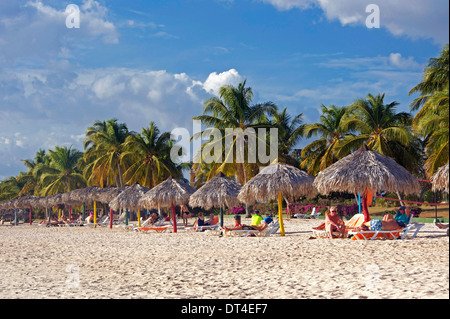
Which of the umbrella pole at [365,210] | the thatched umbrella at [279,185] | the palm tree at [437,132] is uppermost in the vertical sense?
the palm tree at [437,132]

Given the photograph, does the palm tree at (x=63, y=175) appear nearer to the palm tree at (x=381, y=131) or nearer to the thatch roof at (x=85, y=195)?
the thatch roof at (x=85, y=195)

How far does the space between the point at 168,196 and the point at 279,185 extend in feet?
20.8

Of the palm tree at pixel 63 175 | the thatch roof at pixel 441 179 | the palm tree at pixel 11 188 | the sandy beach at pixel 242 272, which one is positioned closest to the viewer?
the sandy beach at pixel 242 272

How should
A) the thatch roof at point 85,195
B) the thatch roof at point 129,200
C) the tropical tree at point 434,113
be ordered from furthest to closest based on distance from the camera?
the thatch roof at point 85,195
the thatch roof at point 129,200
the tropical tree at point 434,113

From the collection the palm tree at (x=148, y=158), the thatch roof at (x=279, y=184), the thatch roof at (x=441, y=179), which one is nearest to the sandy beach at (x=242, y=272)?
the thatch roof at (x=441, y=179)

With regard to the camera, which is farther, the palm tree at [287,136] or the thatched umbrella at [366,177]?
the palm tree at [287,136]

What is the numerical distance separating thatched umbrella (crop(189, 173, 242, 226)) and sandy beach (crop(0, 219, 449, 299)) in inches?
239

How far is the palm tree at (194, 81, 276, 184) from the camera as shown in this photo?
1053 inches

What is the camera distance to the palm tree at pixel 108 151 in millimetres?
33250

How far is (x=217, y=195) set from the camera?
17.6m

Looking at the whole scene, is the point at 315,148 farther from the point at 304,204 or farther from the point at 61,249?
the point at 61,249

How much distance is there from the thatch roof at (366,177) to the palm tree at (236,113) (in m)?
13.2

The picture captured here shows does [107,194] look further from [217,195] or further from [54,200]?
[217,195]
